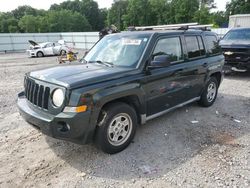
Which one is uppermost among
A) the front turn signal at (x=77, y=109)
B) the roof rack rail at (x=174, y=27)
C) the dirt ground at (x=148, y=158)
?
the roof rack rail at (x=174, y=27)

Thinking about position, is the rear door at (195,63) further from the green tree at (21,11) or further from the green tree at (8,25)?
the green tree at (21,11)

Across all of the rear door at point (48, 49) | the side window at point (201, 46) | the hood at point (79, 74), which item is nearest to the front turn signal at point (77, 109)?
the hood at point (79, 74)

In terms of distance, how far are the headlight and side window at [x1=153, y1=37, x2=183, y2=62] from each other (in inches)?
70.0

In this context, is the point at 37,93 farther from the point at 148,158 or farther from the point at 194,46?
the point at 194,46

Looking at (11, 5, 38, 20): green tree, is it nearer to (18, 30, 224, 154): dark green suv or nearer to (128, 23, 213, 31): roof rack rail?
(128, 23, 213, 31): roof rack rail

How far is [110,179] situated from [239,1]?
61040 millimetres

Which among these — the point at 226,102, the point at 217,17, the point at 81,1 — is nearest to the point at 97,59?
A: the point at 226,102

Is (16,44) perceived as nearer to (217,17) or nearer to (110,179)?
(110,179)

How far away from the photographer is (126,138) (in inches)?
155

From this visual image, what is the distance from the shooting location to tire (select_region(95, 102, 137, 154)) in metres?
3.51

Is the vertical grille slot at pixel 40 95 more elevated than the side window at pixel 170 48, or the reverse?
A: the side window at pixel 170 48

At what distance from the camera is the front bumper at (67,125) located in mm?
3174

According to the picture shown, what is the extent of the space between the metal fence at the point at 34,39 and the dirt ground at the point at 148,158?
2356cm

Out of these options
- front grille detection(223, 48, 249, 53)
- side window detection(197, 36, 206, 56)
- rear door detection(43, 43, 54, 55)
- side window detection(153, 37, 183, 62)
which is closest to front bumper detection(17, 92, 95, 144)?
side window detection(153, 37, 183, 62)
